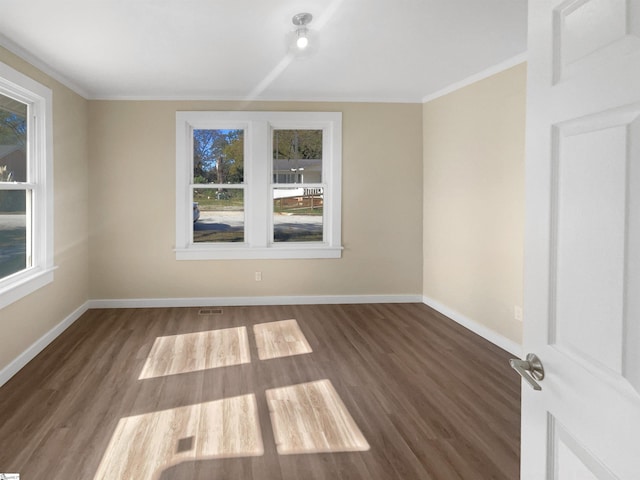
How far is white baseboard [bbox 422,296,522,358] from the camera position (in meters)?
3.94

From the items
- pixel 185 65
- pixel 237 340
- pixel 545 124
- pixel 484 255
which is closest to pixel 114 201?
pixel 185 65

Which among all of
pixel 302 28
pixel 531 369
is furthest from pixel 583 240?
pixel 302 28

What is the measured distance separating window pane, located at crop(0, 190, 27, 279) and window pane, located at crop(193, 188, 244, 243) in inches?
79.7

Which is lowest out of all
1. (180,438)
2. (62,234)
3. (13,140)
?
(180,438)

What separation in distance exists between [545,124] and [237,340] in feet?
11.7

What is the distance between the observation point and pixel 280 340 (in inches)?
166

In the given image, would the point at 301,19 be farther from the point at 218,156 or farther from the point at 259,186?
the point at 218,156

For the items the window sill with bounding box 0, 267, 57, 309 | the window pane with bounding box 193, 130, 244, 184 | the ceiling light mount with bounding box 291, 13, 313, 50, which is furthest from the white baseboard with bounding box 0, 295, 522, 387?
the ceiling light mount with bounding box 291, 13, 313, 50

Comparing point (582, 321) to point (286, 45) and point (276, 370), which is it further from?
A: point (286, 45)

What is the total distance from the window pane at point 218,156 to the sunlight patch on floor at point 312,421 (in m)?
3.17

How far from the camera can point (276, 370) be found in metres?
3.50

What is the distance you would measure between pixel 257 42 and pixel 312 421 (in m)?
2.72

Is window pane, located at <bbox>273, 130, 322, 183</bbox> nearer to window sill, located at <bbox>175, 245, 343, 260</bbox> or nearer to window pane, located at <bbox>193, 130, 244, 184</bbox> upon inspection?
window pane, located at <bbox>193, 130, 244, 184</bbox>

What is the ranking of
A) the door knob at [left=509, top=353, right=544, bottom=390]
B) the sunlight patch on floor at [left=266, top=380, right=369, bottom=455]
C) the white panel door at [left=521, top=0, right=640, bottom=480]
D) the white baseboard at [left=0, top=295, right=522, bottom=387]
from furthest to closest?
the white baseboard at [left=0, top=295, right=522, bottom=387] → the sunlight patch on floor at [left=266, top=380, right=369, bottom=455] → the door knob at [left=509, top=353, right=544, bottom=390] → the white panel door at [left=521, top=0, right=640, bottom=480]
